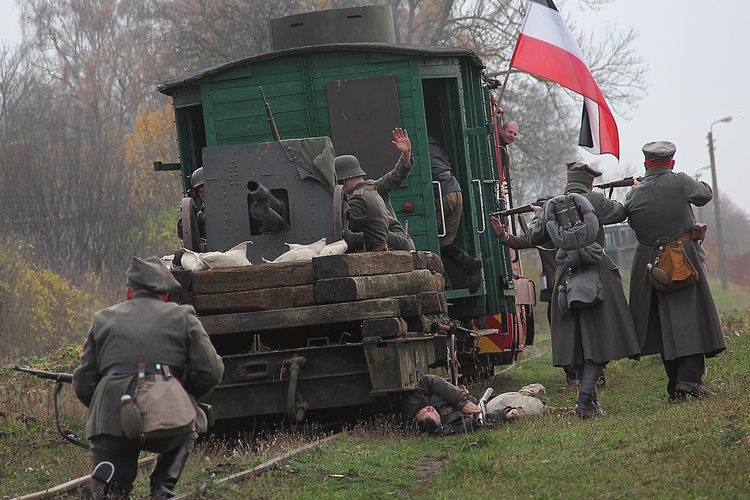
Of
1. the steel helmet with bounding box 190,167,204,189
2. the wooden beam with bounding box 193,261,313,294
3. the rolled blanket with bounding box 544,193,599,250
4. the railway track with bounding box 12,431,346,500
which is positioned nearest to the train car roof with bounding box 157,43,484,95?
the steel helmet with bounding box 190,167,204,189

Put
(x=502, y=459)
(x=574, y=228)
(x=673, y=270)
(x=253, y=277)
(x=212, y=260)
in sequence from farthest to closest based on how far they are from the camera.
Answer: (x=673, y=270) < (x=574, y=228) < (x=212, y=260) < (x=253, y=277) < (x=502, y=459)

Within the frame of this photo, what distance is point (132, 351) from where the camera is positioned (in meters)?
6.40

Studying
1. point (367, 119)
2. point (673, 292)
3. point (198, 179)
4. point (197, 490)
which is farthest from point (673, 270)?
point (197, 490)

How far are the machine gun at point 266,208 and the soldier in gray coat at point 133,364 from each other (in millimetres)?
3172

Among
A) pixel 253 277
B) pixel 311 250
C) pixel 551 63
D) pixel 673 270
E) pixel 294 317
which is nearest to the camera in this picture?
pixel 294 317

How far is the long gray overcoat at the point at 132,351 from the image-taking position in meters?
6.40

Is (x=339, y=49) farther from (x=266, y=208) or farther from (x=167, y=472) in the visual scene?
(x=167, y=472)

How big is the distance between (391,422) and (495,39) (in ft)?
89.7

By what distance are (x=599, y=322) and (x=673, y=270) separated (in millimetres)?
755

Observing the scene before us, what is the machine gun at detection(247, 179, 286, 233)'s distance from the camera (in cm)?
984

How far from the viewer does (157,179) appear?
39000 mm

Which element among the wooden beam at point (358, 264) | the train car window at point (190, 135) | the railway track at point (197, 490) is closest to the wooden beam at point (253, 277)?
the wooden beam at point (358, 264)

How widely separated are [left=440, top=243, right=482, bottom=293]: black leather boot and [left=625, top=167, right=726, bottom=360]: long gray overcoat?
2515 mm

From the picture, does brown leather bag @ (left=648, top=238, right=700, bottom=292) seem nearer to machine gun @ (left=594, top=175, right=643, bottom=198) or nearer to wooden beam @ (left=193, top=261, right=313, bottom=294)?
machine gun @ (left=594, top=175, right=643, bottom=198)
